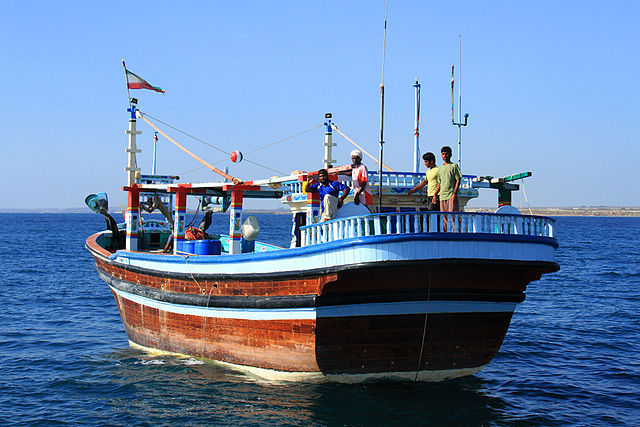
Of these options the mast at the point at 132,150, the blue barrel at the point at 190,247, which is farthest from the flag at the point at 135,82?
the blue barrel at the point at 190,247

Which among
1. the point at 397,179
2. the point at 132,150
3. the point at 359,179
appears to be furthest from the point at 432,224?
the point at 132,150

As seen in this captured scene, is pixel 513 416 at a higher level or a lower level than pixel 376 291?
lower

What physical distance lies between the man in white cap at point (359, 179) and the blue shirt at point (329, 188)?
354 millimetres

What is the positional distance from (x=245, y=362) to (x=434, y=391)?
3.53 m

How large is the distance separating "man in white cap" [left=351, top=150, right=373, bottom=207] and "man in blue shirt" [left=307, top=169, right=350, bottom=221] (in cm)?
30

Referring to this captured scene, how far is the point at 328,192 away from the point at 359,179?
681 millimetres

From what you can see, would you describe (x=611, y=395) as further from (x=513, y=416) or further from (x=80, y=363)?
(x=80, y=363)

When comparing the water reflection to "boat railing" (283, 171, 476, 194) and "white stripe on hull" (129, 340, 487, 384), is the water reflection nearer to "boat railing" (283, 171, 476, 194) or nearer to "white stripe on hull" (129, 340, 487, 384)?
"white stripe on hull" (129, 340, 487, 384)

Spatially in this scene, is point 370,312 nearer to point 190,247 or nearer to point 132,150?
point 190,247

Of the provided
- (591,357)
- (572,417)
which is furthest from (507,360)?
(572,417)

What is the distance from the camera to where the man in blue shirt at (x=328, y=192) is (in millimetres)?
11016

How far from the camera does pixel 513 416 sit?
11.1 meters

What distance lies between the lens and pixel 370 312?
34.1ft

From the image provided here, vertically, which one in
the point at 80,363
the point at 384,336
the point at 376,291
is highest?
the point at 376,291
